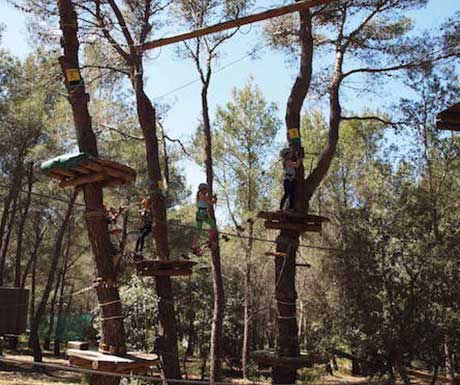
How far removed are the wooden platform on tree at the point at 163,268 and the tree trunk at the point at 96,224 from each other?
1.36m

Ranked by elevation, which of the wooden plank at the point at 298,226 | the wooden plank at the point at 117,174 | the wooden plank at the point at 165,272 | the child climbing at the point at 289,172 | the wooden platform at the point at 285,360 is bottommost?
the wooden platform at the point at 285,360

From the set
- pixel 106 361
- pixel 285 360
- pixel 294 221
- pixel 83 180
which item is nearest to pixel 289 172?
pixel 294 221

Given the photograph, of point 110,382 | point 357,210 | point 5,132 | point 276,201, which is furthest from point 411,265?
point 5,132

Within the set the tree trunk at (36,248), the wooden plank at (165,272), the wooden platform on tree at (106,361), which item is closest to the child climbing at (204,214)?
the wooden plank at (165,272)

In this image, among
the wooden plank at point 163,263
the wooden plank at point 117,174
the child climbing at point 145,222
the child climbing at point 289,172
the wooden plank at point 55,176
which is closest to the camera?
the wooden plank at point 117,174

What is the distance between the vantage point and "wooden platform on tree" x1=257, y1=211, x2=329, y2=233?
6.21 m

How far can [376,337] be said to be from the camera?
1073 cm

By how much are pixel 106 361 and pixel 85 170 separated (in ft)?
5.59

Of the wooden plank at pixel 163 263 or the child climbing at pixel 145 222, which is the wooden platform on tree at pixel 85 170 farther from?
the child climbing at pixel 145 222

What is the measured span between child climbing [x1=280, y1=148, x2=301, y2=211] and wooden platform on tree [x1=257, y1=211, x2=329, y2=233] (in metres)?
0.35

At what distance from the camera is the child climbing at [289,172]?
257 inches

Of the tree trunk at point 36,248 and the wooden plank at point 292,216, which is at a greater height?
the tree trunk at point 36,248

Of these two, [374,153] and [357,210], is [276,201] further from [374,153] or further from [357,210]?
[357,210]

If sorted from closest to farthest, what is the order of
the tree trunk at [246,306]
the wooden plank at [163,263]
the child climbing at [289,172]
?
1. the child climbing at [289,172]
2. the wooden plank at [163,263]
3. the tree trunk at [246,306]
